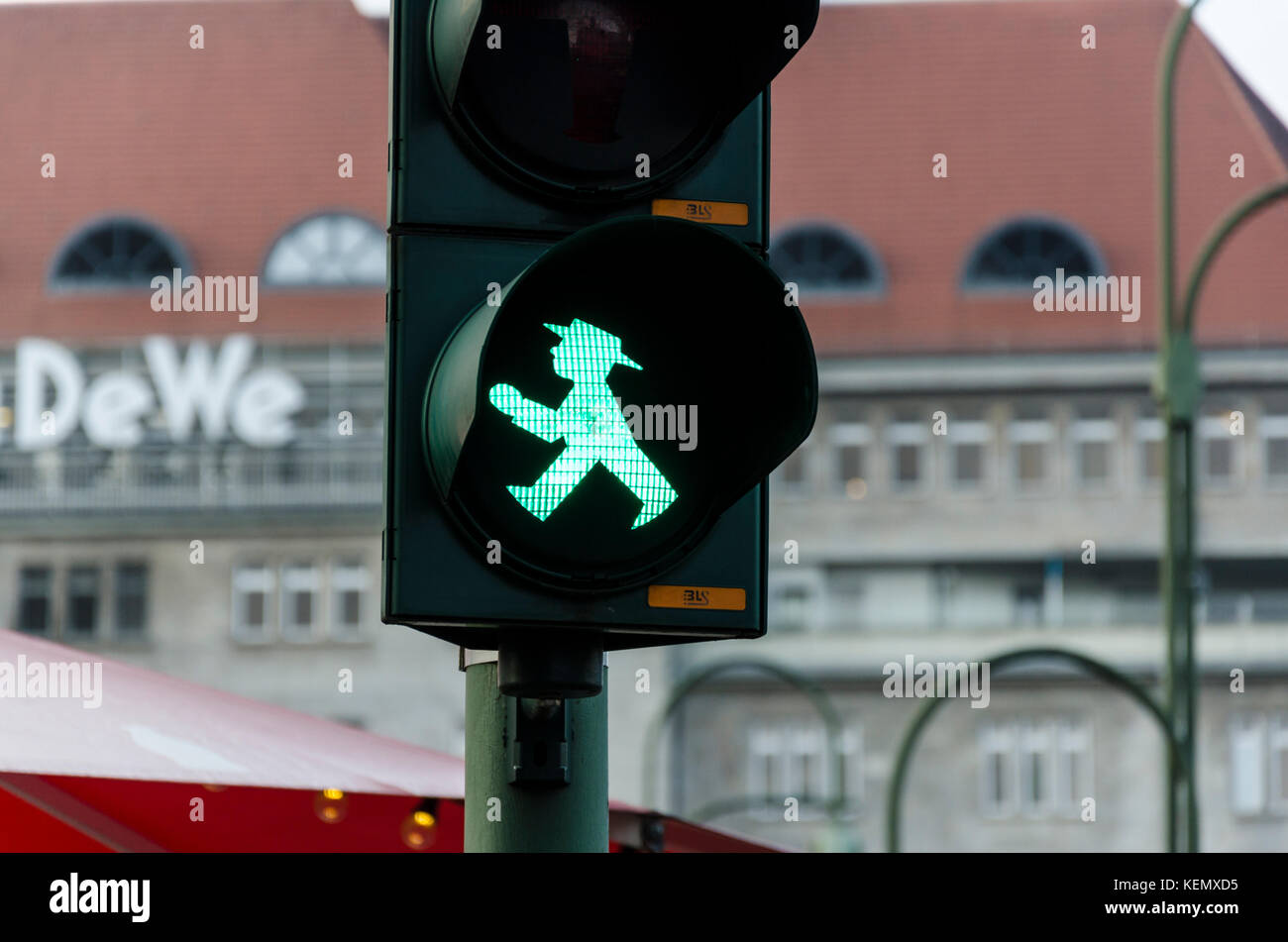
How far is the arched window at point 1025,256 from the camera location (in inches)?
2218

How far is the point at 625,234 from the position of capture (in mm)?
2535

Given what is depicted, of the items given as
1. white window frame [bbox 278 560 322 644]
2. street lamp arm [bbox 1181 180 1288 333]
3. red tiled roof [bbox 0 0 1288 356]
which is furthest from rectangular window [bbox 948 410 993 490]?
street lamp arm [bbox 1181 180 1288 333]

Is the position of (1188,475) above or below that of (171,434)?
below

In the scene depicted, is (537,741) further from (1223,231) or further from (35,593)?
(35,593)

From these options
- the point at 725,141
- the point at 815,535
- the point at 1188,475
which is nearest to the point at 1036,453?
the point at 815,535

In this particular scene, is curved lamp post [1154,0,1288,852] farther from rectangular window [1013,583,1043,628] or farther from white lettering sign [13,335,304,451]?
white lettering sign [13,335,304,451]

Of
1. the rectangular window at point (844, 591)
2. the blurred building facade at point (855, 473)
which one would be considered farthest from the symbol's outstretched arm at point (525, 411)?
the rectangular window at point (844, 591)

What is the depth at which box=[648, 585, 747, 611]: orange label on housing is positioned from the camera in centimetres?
254

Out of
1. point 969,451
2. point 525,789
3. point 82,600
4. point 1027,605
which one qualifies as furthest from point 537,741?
point 82,600

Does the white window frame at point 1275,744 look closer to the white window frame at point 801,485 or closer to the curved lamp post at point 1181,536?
the white window frame at point 801,485
